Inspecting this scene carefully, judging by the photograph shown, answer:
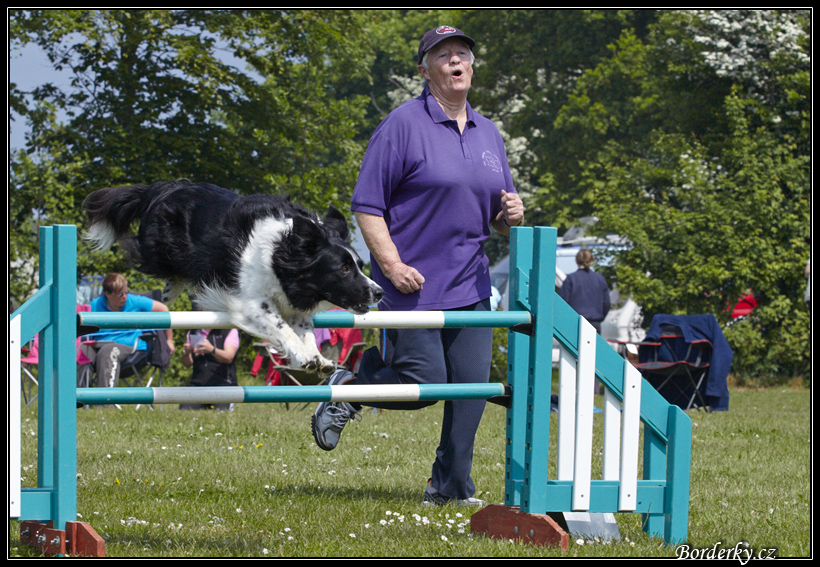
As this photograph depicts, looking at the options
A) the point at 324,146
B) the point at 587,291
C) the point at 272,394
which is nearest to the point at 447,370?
the point at 272,394

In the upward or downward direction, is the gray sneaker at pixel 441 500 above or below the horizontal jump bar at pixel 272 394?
below

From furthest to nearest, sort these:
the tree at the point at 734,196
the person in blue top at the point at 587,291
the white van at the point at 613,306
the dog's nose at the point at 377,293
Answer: the white van at the point at 613,306, the tree at the point at 734,196, the person in blue top at the point at 587,291, the dog's nose at the point at 377,293

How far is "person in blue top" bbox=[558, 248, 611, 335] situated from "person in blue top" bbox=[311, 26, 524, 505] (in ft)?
23.1

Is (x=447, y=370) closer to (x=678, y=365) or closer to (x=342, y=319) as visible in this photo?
(x=342, y=319)

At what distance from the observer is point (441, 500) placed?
13.0ft

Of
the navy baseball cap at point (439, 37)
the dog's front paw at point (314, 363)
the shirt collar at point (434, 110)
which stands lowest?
the dog's front paw at point (314, 363)

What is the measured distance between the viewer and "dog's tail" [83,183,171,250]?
13.1 ft

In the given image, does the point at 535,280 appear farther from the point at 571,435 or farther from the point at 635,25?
the point at 635,25

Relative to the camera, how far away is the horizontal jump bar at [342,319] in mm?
2867

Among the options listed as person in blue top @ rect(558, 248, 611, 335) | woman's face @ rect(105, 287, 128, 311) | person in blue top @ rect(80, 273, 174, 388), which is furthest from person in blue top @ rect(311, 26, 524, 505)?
person in blue top @ rect(558, 248, 611, 335)

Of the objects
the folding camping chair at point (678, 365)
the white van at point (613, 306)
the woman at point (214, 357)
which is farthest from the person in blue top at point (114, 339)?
the white van at point (613, 306)

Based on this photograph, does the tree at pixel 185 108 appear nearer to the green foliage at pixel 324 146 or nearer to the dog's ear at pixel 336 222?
the green foliage at pixel 324 146

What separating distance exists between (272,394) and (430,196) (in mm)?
1090

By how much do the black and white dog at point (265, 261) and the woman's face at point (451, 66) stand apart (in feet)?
2.32
